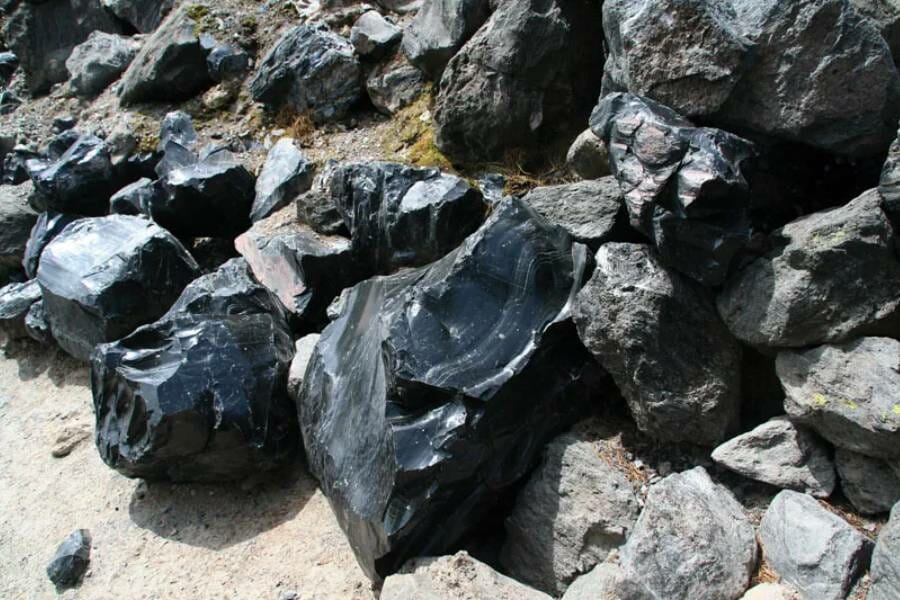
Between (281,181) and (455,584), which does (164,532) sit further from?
(281,181)

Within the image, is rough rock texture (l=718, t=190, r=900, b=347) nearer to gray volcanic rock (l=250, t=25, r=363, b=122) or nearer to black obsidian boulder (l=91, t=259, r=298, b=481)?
black obsidian boulder (l=91, t=259, r=298, b=481)

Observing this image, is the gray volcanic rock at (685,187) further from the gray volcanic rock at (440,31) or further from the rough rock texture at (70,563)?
the rough rock texture at (70,563)

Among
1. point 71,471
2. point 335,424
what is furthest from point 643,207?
point 71,471

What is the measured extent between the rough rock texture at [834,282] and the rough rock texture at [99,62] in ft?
24.4

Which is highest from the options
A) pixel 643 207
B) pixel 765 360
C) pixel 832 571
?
pixel 643 207

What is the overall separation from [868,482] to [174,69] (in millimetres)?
6559

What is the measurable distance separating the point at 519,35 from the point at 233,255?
2.79 meters

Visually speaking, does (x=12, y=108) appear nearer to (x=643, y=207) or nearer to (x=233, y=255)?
(x=233, y=255)

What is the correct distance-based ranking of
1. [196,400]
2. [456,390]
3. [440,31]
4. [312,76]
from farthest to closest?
1. [312,76]
2. [440,31]
3. [196,400]
4. [456,390]

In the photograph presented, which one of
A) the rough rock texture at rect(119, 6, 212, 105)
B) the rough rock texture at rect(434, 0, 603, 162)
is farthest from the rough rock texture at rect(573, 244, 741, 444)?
the rough rock texture at rect(119, 6, 212, 105)

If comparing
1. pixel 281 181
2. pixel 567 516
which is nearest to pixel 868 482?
pixel 567 516

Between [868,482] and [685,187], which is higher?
[685,187]

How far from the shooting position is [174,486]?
442cm

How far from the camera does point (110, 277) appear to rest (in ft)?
16.9
